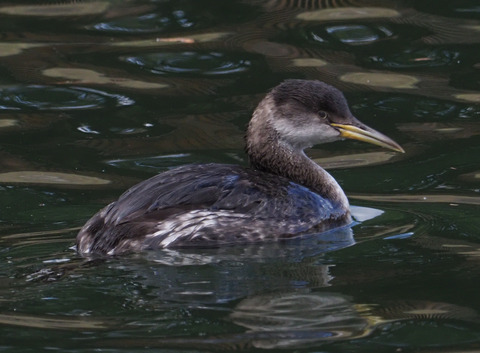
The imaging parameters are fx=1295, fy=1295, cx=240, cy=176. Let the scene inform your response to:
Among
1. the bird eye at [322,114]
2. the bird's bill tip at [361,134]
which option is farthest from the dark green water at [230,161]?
the bird eye at [322,114]

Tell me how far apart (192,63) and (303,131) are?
3.61 m

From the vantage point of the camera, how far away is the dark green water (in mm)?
6328

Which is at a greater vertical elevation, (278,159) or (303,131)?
(303,131)

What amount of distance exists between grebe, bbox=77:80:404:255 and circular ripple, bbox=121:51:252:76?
3.13m

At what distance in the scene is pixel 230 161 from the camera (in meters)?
10.1

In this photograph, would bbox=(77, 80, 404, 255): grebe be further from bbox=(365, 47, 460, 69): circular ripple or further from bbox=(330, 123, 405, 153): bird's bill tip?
bbox=(365, 47, 460, 69): circular ripple

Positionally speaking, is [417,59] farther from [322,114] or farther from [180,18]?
[322,114]

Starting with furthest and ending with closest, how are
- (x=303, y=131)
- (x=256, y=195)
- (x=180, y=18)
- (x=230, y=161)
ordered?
(x=180, y=18)
(x=230, y=161)
(x=303, y=131)
(x=256, y=195)

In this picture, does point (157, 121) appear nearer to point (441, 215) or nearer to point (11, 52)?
point (11, 52)

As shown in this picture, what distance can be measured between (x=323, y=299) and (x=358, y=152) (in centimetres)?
378

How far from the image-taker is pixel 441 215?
8641mm

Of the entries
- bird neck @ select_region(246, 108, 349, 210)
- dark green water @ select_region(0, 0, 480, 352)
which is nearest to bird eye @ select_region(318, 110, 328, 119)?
bird neck @ select_region(246, 108, 349, 210)

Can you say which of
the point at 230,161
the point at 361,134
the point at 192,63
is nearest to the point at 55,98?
the point at 192,63

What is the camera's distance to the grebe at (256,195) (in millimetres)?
7855
